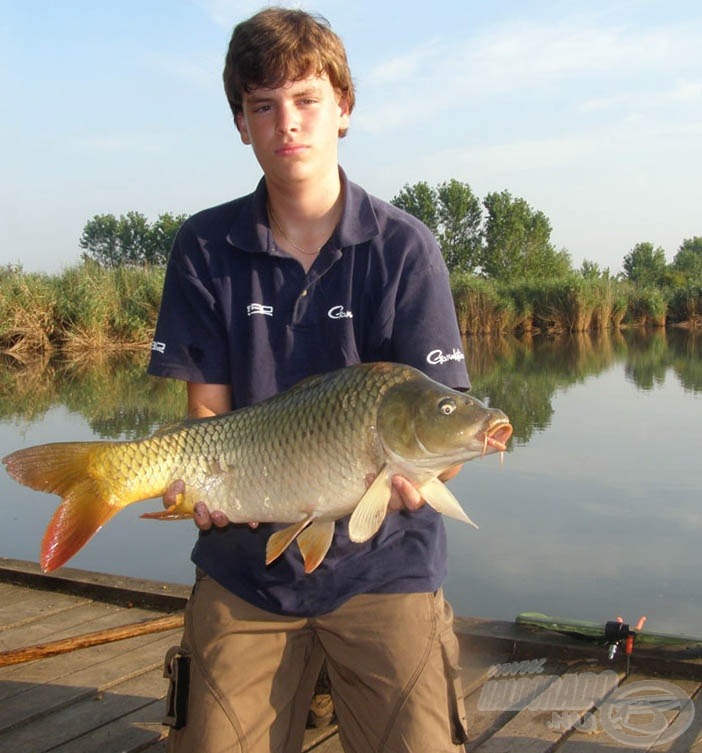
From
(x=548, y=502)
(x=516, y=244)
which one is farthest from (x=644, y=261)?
(x=548, y=502)

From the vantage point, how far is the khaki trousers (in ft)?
6.44

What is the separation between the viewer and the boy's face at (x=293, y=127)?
2168mm

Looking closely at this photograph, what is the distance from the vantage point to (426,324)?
2.20 metres

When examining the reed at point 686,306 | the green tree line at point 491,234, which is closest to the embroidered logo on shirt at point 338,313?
the reed at point 686,306

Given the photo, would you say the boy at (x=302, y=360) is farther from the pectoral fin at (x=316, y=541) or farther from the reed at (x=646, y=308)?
the reed at (x=646, y=308)

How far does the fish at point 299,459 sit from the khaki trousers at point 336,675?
0.72 feet

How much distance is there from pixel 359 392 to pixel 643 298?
29.2 meters

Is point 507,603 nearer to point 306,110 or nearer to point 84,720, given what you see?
point 84,720

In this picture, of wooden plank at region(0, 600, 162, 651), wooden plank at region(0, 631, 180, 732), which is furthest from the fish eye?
wooden plank at region(0, 600, 162, 651)

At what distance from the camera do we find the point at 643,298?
29.5m

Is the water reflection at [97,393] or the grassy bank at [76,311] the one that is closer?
the water reflection at [97,393]

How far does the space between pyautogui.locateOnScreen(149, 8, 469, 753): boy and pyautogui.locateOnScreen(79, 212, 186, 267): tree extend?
209 ft

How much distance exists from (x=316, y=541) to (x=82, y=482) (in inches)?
20.2

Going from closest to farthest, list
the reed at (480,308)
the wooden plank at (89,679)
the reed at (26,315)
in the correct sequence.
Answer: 1. the wooden plank at (89,679)
2. the reed at (26,315)
3. the reed at (480,308)
